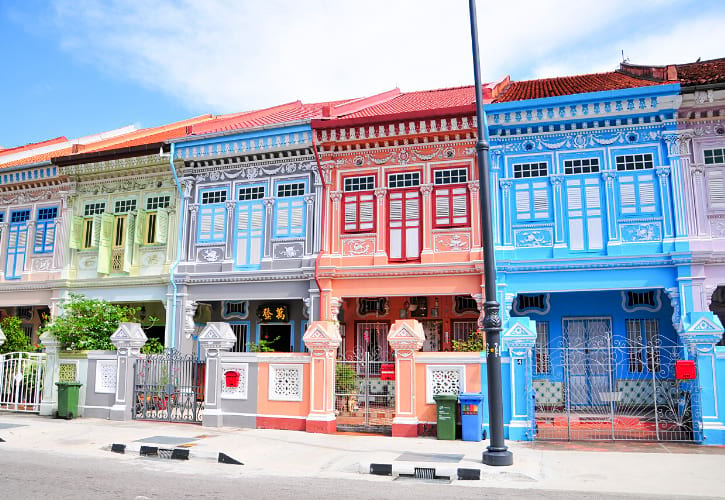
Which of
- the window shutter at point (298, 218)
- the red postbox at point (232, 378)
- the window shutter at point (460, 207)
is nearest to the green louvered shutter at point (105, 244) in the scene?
the window shutter at point (298, 218)

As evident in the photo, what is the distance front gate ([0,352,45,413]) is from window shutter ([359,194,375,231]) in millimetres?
8534

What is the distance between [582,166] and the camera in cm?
1545

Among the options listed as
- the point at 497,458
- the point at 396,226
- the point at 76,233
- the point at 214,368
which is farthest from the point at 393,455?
the point at 76,233

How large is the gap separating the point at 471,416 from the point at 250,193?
8.89 metres

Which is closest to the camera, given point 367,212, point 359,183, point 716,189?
point 716,189

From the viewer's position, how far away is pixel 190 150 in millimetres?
18328

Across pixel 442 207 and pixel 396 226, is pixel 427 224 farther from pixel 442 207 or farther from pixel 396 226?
pixel 396 226

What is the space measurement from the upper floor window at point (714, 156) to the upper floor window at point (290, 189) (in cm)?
963

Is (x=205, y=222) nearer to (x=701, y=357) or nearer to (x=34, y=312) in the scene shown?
(x=34, y=312)

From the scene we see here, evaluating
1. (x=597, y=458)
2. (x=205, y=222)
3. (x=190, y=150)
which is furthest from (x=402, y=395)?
(x=190, y=150)

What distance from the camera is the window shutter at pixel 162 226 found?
1845cm

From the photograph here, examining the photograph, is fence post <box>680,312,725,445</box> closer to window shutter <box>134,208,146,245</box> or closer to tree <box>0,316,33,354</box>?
window shutter <box>134,208,146,245</box>

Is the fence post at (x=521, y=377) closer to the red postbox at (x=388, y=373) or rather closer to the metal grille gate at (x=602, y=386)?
the metal grille gate at (x=602, y=386)

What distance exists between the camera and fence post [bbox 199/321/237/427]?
14.2 m
